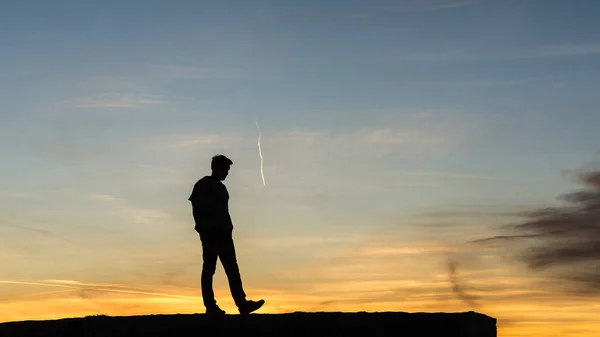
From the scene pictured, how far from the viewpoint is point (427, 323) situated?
13.2 metres

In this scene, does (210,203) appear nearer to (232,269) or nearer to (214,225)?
(214,225)

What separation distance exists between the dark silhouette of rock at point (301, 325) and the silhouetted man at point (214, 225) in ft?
4.26

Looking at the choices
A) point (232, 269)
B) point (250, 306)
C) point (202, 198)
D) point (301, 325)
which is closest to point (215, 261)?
point (232, 269)

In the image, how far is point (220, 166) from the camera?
48.8ft

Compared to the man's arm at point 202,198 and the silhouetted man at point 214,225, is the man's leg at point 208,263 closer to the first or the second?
the silhouetted man at point 214,225

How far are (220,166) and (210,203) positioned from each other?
53 cm

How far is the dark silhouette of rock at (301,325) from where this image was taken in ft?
43.1

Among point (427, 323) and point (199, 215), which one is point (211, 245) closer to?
point (199, 215)

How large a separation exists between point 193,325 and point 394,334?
251 centimetres

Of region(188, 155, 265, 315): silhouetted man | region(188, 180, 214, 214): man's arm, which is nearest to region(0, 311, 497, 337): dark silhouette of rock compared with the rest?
region(188, 155, 265, 315): silhouetted man

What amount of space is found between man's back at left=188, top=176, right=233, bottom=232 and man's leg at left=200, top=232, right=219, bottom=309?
18 cm

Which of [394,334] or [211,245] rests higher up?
[211,245]

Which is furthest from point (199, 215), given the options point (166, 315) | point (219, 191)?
point (166, 315)

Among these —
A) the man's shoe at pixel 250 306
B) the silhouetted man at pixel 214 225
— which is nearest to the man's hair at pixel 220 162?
the silhouetted man at pixel 214 225
